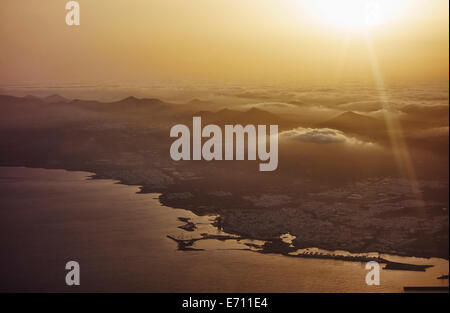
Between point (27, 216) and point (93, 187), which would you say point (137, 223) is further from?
point (93, 187)

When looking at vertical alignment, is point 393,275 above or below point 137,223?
below

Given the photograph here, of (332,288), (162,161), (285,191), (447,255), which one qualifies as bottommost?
(332,288)

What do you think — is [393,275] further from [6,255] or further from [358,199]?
[6,255]

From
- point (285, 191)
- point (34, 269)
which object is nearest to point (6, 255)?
point (34, 269)

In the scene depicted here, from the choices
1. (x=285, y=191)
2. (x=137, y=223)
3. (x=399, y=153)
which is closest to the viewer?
(x=137, y=223)

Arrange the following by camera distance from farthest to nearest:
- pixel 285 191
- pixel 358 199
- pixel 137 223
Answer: pixel 285 191
pixel 358 199
pixel 137 223

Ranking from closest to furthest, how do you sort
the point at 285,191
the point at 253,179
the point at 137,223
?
the point at 137,223
the point at 285,191
the point at 253,179

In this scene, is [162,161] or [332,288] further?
[162,161]

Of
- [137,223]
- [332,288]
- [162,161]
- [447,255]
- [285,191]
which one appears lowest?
[332,288]

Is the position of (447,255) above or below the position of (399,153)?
below

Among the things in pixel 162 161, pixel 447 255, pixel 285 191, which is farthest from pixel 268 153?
pixel 447 255
